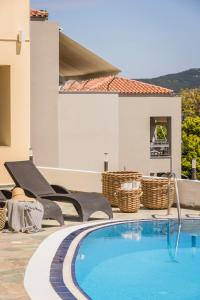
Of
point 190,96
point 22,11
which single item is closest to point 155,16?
point 190,96

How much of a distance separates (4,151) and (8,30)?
13.3ft

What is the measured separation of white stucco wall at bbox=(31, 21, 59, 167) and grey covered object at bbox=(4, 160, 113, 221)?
16.9 meters

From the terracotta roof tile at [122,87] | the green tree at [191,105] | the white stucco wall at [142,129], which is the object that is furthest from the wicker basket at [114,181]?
the green tree at [191,105]

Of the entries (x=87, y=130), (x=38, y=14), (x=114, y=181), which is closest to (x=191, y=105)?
(x=87, y=130)

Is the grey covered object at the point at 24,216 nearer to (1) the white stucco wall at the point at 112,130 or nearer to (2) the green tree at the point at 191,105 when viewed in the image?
(1) the white stucco wall at the point at 112,130

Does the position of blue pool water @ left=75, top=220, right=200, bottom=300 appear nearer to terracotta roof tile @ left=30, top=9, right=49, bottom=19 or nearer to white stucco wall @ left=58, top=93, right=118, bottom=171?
white stucco wall @ left=58, top=93, right=118, bottom=171

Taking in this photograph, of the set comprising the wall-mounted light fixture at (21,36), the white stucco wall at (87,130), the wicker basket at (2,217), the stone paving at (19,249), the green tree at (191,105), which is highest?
the green tree at (191,105)

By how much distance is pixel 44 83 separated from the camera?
34.6 meters

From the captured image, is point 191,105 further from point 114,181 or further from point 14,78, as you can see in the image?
point 114,181

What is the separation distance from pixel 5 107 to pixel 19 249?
11454mm

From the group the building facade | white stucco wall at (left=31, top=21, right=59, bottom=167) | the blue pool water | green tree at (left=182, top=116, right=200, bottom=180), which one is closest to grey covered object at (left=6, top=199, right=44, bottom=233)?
the blue pool water

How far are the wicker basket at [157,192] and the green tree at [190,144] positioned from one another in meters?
53.8

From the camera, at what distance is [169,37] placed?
376 feet

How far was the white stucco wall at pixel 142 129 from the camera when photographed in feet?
151
